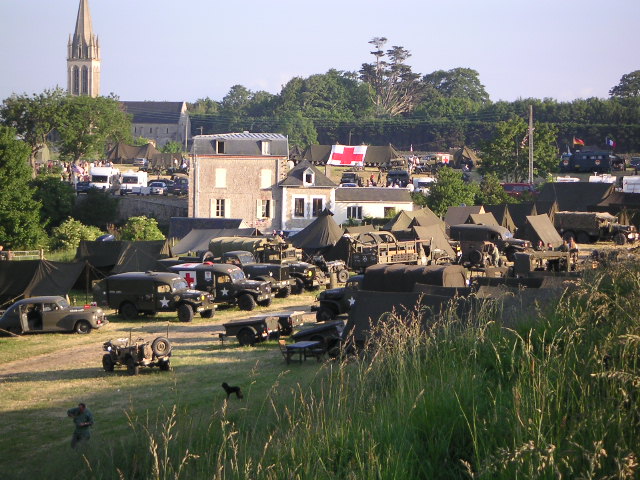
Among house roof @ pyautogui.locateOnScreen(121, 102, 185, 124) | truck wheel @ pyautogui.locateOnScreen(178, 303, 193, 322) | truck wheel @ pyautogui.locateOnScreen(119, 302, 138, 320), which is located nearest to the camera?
truck wheel @ pyautogui.locateOnScreen(178, 303, 193, 322)

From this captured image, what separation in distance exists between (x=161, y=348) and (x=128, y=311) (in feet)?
29.8

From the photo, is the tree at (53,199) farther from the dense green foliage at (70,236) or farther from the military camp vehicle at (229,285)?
the military camp vehicle at (229,285)

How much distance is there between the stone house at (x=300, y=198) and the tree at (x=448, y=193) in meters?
6.58

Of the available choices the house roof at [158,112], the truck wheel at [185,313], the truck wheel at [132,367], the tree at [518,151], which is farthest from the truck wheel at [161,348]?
the house roof at [158,112]

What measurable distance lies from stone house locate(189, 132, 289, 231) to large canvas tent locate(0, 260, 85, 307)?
22345 millimetres

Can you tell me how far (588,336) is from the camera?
742 cm

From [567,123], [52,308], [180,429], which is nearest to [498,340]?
[180,429]

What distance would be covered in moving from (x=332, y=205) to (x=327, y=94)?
234 feet

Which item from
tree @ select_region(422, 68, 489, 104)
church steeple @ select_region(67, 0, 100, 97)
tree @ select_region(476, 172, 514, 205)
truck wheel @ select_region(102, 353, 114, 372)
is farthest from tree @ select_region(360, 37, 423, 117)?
truck wheel @ select_region(102, 353, 114, 372)

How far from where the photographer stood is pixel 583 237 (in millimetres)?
41656

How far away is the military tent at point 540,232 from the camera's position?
125 feet

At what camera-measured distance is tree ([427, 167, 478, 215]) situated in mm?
50719

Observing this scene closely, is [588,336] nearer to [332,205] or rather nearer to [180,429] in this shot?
[180,429]

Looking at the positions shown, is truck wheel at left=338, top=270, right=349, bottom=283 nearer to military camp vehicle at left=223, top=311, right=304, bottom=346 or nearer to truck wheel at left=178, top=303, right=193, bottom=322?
truck wheel at left=178, top=303, right=193, bottom=322
